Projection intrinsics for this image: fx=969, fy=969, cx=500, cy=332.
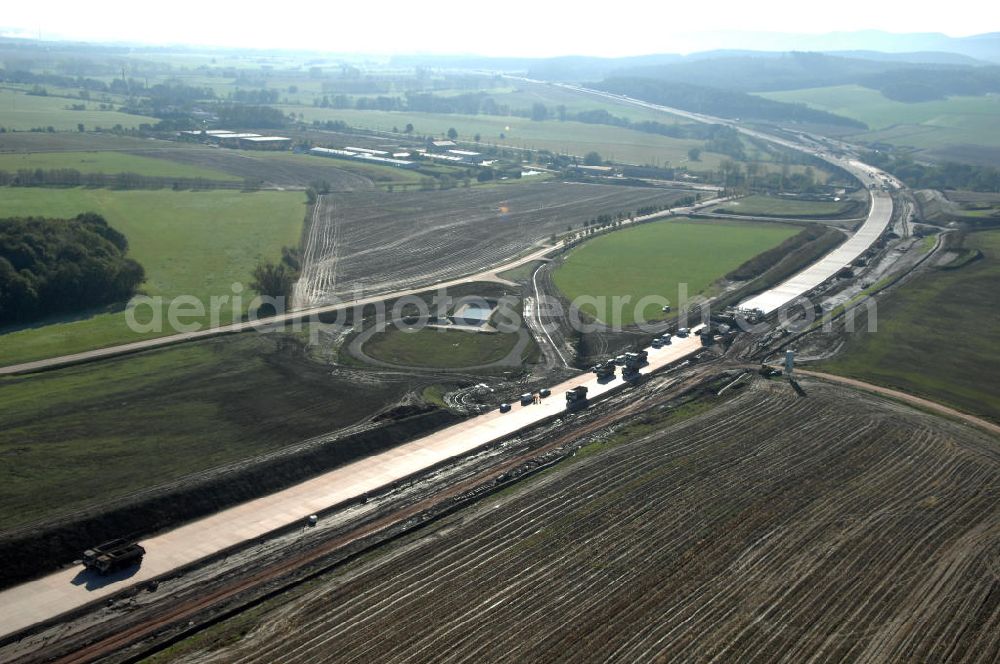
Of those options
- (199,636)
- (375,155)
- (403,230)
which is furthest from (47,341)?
(375,155)

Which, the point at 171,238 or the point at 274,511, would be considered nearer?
the point at 274,511

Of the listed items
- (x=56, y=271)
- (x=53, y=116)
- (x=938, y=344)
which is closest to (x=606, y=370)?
(x=938, y=344)

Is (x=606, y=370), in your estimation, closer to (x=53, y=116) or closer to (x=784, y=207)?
(x=784, y=207)

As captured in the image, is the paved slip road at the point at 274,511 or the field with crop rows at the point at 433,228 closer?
the paved slip road at the point at 274,511

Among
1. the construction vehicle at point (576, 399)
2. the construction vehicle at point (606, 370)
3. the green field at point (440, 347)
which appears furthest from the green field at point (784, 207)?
the construction vehicle at point (576, 399)

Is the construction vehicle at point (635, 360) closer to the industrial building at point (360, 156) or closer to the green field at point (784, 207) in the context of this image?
the green field at point (784, 207)

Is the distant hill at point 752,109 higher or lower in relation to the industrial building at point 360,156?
higher

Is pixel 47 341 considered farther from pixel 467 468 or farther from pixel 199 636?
pixel 199 636
